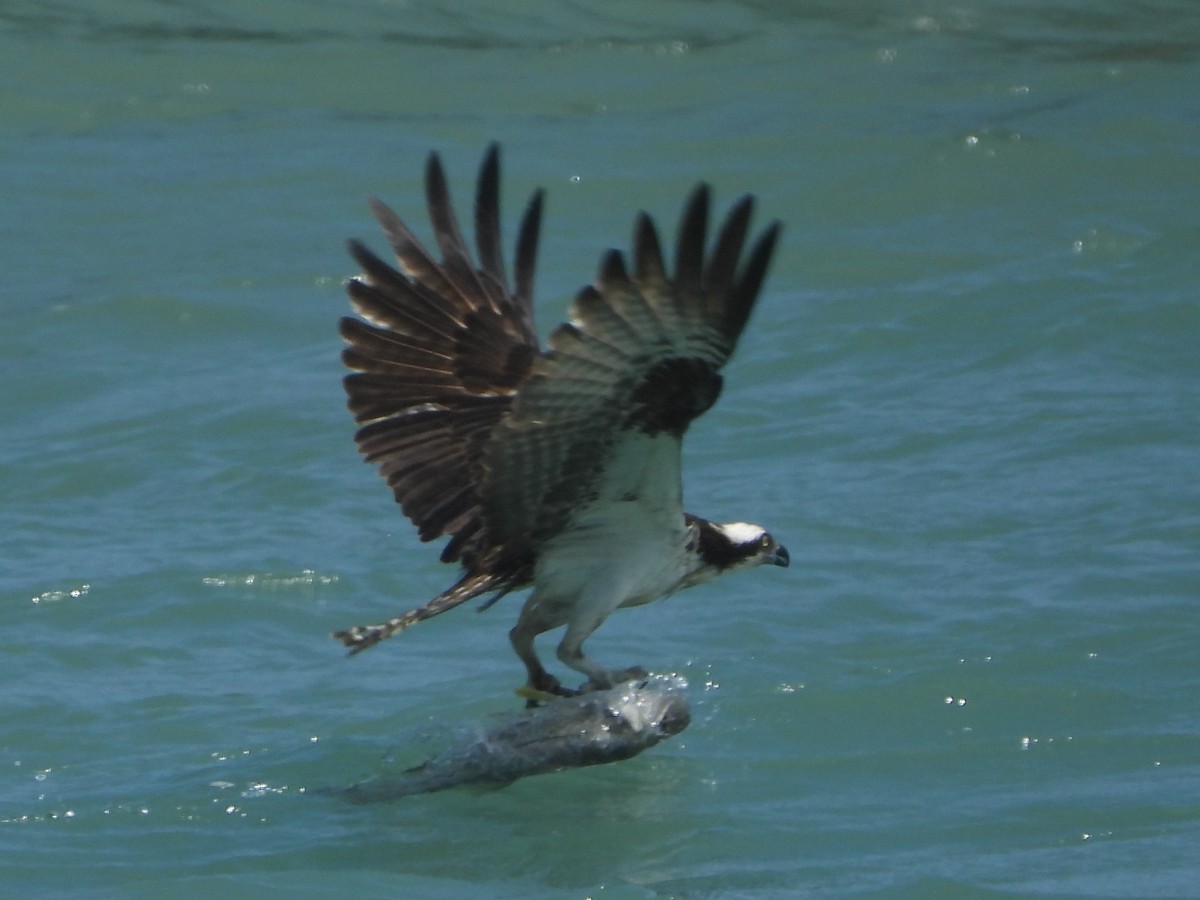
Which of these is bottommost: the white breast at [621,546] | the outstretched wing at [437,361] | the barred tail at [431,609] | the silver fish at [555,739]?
the silver fish at [555,739]

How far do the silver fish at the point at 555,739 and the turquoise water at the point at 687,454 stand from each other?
0.11 m

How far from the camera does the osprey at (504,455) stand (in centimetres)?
629

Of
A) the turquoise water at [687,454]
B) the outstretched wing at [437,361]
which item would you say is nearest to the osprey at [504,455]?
the outstretched wing at [437,361]

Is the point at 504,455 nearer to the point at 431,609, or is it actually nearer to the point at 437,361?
the point at 431,609

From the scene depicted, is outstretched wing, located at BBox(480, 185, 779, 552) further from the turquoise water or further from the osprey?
the turquoise water

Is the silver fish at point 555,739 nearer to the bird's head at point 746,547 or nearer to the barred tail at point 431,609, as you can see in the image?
the barred tail at point 431,609

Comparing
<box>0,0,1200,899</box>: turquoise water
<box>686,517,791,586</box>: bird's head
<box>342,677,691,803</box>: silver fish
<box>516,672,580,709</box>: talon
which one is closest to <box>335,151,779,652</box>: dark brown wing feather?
<box>516,672,580,709</box>: talon

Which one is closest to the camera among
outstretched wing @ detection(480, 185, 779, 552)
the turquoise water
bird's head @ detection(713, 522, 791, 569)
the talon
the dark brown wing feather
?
outstretched wing @ detection(480, 185, 779, 552)

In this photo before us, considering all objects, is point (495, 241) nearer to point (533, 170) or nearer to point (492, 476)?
point (492, 476)

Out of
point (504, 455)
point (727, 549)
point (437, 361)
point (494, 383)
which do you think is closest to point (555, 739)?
point (727, 549)

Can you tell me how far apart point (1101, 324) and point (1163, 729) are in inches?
194

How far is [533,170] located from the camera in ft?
47.9

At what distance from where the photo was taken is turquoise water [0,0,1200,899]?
267 inches

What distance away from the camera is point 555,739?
6867mm
